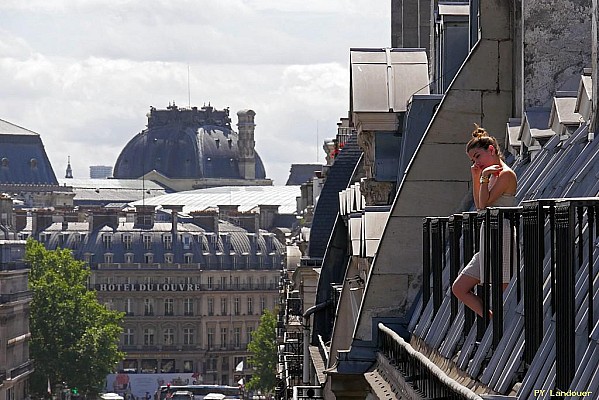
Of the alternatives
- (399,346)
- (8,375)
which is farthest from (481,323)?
(8,375)

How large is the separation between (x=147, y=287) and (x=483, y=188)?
153774 millimetres

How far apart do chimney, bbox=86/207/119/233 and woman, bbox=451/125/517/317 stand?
154 metres

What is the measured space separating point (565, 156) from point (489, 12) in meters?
4.11

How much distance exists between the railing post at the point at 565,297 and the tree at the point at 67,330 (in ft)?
357

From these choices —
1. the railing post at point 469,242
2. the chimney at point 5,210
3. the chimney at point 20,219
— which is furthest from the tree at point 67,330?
the railing post at point 469,242

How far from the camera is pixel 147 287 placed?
543ft

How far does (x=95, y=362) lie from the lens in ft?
388

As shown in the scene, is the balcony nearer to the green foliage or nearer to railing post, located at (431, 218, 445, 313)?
the green foliage

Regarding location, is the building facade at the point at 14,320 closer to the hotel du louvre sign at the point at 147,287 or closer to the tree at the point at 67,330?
the tree at the point at 67,330

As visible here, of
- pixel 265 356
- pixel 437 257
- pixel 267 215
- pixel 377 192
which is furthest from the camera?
pixel 267 215

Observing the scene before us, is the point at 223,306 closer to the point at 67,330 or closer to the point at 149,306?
the point at 149,306

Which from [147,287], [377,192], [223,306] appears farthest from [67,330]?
[377,192]

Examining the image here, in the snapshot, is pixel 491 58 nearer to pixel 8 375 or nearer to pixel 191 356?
pixel 8 375

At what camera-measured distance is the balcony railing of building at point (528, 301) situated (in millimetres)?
9164
